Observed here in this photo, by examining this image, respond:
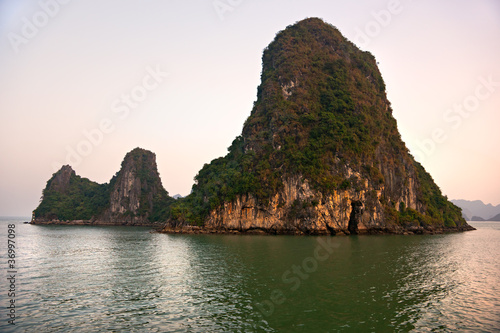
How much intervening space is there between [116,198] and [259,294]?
5139 inches

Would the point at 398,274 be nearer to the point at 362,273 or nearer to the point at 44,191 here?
the point at 362,273

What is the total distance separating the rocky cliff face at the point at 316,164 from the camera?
65500mm

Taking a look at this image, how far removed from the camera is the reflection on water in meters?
14.4

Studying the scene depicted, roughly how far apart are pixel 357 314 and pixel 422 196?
7784 cm

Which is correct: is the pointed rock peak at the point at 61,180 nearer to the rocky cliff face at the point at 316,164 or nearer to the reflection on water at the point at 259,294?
the rocky cliff face at the point at 316,164

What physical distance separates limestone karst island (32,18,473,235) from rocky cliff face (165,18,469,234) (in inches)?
9.4

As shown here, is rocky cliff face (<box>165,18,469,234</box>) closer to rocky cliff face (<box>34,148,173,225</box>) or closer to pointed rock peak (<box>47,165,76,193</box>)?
rocky cliff face (<box>34,148,173,225</box>)

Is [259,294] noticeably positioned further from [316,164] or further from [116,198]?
[116,198]

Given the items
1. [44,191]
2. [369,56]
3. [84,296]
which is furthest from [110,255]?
[44,191]

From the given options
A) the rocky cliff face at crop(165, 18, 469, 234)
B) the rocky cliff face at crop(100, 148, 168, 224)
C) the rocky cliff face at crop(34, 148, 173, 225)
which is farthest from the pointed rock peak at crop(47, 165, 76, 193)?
the rocky cliff face at crop(165, 18, 469, 234)

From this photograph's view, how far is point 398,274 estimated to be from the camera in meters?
25.1

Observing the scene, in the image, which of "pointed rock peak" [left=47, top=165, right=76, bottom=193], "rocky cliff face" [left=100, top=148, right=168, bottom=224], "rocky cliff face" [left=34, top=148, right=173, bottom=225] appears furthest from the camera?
"pointed rock peak" [left=47, top=165, right=76, bottom=193]
